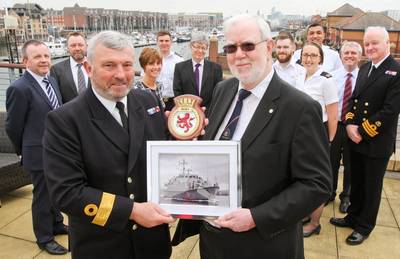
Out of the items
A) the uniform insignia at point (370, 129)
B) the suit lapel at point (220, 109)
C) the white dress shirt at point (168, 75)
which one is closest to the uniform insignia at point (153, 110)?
the suit lapel at point (220, 109)

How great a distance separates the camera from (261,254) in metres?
1.69

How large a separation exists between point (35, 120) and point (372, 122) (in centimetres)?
325

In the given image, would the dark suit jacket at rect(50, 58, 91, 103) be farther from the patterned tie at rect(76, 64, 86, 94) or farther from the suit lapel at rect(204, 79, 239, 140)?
the suit lapel at rect(204, 79, 239, 140)

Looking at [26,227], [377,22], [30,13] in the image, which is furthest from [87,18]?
[26,227]

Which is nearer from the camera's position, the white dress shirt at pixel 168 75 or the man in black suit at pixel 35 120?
the man in black suit at pixel 35 120

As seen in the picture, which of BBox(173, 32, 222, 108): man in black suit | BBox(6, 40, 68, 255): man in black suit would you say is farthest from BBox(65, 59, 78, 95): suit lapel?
BBox(173, 32, 222, 108): man in black suit

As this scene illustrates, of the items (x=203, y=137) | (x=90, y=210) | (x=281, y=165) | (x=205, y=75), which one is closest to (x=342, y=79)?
(x=205, y=75)

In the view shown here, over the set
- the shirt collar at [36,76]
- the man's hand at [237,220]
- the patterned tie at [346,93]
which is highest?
the shirt collar at [36,76]

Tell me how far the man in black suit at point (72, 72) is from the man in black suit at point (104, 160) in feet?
7.53

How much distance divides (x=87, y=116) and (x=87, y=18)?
113 metres

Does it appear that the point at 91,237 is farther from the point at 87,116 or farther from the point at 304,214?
the point at 304,214

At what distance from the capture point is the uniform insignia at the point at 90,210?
156 cm

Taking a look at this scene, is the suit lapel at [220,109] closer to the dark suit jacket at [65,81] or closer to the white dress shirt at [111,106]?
the white dress shirt at [111,106]

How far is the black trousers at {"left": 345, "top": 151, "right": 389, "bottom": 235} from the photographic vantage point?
11.1ft
